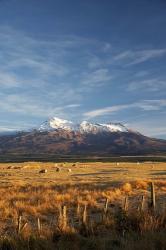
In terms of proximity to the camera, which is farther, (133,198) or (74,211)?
(133,198)

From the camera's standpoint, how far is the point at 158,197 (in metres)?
26.5

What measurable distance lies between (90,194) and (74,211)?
5.49 m

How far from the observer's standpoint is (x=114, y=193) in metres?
27.6

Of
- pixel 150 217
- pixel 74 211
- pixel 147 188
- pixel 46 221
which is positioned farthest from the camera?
pixel 147 188

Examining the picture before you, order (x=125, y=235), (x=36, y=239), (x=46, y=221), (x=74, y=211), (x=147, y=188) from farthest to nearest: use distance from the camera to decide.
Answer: (x=147, y=188) → (x=74, y=211) → (x=46, y=221) → (x=125, y=235) → (x=36, y=239)

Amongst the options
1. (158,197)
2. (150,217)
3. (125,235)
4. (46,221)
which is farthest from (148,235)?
(158,197)

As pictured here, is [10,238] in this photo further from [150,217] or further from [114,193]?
[114,193]

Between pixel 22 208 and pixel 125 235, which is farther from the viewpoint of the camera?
pixel 22 208

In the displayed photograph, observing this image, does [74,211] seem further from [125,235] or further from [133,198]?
[125,235]

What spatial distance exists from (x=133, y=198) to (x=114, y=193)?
4.48 ft

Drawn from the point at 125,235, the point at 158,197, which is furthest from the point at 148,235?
the point at 158,197

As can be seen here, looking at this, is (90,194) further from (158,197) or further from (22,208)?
(22,208)

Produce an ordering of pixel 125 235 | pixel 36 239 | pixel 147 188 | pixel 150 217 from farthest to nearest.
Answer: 1. pixel 147 188
2. pixel 150 217
3. pixel 125 235
4. pixel 36 239

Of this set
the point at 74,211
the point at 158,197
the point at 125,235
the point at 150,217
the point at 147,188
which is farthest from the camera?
the point at 147,188
